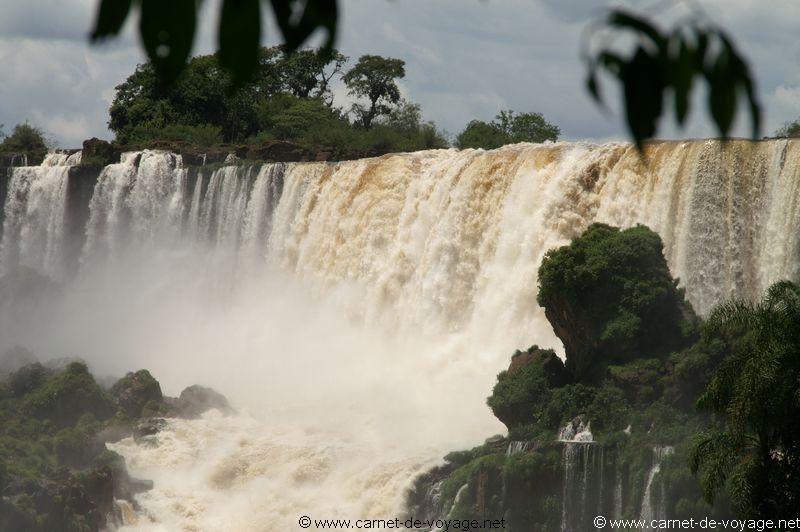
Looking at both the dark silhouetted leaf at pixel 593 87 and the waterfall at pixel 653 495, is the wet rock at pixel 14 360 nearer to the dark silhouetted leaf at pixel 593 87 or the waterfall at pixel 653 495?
the waterfall at pixel 653 495

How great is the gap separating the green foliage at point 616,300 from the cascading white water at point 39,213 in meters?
22.1

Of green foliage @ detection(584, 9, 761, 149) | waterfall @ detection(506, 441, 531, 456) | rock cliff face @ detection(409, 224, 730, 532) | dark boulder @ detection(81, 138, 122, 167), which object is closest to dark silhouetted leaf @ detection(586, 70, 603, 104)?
green foliage @ detection(584, 9, 761, 149)

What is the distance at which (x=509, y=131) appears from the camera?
49656mm

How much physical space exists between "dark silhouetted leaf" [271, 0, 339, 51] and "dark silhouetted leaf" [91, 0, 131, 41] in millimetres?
207

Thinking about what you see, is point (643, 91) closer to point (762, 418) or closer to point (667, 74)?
point (667, 74)

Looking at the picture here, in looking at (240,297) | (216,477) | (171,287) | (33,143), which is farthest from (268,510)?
(33,143)

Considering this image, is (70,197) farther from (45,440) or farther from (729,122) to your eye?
(729,122)

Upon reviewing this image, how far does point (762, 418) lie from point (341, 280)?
58.9 ft

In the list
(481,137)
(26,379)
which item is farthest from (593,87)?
(481,137)

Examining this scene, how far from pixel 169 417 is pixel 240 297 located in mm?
8265

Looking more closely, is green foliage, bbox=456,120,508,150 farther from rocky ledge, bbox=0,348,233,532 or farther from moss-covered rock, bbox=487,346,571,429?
moss-covered rock, bbox=487,346,571,429

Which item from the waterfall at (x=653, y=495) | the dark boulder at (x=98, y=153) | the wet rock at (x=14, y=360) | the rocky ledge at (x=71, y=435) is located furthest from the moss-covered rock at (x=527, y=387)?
the dark boulder at (x=98, y=153)

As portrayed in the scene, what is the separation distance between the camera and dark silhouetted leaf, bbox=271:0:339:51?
1.78 meters

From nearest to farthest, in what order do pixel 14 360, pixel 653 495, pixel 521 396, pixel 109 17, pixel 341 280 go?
1. pixel 109 17
2. pixel 653 495
3. pixel 521 396
4. pixel 14 360
5. pixel 341 280
